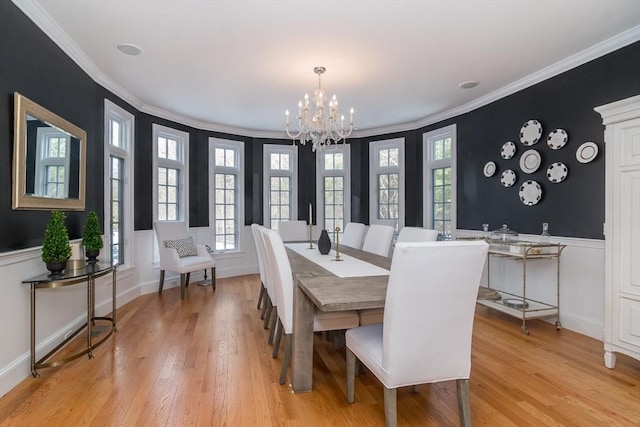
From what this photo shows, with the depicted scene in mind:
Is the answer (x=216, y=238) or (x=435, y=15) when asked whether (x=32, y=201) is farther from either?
(x=216, y=238)

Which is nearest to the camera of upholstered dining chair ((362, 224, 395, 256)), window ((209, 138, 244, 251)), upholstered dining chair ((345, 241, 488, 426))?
upholstered dining chair ((345, 241, 488, 426))

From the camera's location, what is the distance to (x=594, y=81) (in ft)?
10.6

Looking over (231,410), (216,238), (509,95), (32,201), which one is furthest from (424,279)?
(216,238)

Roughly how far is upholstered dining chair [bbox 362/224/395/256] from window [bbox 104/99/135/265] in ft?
9.97

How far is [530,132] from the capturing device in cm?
387

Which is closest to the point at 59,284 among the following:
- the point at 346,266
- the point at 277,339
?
the point at 277,339

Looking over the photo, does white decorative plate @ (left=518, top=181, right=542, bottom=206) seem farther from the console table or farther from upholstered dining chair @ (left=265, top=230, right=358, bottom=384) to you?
the console table

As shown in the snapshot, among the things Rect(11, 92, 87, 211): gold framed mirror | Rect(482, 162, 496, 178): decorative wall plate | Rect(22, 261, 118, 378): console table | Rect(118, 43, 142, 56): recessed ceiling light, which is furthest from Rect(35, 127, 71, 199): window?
Rect(482, 162, 496, 178): decorative wall plate

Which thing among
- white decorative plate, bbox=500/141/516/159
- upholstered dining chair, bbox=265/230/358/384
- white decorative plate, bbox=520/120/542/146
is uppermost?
white decorative plate, bbox=520/120/542/146

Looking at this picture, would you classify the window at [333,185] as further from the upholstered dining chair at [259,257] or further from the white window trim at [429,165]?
the upholstered dining chair at [259,257]

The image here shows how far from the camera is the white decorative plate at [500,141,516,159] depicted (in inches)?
162

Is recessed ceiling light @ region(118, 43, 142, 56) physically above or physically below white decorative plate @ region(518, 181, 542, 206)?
above

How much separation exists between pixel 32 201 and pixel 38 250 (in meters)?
0.38

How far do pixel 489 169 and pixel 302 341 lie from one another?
348cm
